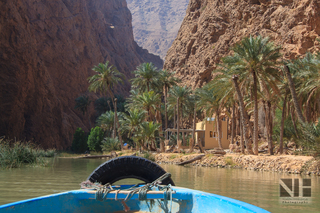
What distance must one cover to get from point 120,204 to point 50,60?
80.7 m

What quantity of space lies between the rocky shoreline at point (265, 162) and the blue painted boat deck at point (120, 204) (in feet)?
52.0

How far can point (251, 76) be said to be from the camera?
85.1ft

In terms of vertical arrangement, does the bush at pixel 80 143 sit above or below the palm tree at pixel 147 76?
below

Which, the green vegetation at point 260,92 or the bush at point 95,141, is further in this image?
the bush at point 95,141

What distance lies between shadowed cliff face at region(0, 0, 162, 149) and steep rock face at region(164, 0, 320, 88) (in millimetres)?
27550

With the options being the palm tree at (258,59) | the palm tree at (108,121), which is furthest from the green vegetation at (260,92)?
the palm tree at (108,121)

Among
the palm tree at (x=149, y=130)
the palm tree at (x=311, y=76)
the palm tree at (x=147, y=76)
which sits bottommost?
the palm tree at (x=149, y=130)

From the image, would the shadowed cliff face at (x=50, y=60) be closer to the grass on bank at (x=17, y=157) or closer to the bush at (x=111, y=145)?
the bush at (x=111, y=145)

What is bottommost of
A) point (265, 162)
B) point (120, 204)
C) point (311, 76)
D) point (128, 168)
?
point (265, 162)

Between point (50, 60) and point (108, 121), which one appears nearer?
point (108, 121)

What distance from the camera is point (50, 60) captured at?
78938 millimetres

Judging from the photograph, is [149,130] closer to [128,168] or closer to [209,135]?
[209,135]

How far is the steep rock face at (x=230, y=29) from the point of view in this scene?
44.7m

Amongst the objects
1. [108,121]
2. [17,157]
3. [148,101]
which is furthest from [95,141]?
[17,157]
